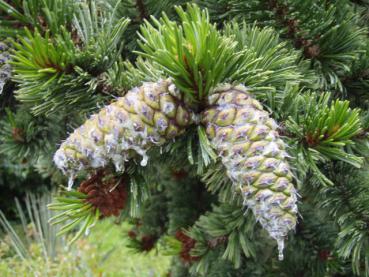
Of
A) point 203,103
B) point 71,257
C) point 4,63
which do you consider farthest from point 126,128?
point 71,257

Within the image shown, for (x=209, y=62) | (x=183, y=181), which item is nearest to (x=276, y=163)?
(x=209, y=62)

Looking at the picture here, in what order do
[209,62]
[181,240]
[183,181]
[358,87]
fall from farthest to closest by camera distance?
[183,181] → [181,240] → [358,87] → [209,62]

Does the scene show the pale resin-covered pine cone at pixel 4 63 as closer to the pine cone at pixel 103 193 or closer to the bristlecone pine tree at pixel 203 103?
the bristlecone pine tree at pixel 203 103

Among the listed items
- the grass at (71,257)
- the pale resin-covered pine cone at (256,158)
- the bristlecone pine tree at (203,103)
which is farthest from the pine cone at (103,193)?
the grass at (71,257)

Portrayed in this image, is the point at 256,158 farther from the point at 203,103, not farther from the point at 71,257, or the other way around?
the point at 71,257

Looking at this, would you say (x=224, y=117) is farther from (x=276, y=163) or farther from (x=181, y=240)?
(x=181, y=240)

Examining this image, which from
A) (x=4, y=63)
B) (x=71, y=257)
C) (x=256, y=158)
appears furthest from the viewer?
(x=71, y=257)
